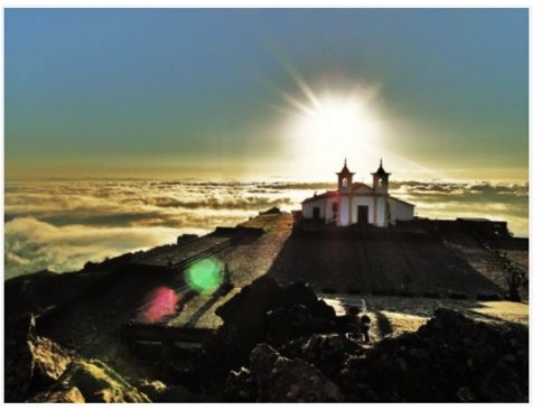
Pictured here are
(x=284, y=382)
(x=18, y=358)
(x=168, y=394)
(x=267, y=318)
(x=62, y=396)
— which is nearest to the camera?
(x=284, y=382)

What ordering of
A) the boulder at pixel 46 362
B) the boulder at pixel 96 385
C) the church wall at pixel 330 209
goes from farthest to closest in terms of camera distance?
the church wall at pixel 330 209, the boulder at pixel 46 362, the boulder at pixel 96 385

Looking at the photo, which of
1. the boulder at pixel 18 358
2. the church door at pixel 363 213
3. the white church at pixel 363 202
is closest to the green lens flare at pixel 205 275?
the boulder at pixel 18 358

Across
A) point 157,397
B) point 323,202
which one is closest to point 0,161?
point 157,397

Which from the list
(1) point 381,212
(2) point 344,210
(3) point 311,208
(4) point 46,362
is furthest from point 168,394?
(3) point 311,208

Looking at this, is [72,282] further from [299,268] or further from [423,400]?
[423,400]

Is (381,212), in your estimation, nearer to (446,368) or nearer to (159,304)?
(159,304)

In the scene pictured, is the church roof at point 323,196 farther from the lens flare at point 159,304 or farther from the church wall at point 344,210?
the lens flare at point 159,304
